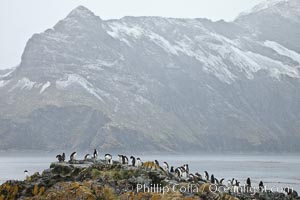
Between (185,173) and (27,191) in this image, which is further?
(185,173)

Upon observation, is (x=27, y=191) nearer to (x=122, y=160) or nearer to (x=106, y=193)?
(x=106, y=193)

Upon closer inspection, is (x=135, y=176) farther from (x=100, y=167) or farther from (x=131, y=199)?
(x=131, y=199)

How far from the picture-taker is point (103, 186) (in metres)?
39.1

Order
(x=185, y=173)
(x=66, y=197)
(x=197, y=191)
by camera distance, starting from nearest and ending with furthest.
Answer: (x=66, y=197)
(x=197, y=191)
(x=185, y=173)

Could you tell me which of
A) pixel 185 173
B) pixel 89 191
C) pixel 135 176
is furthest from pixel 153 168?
pixel 89 191

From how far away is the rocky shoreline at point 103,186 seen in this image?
123 feet

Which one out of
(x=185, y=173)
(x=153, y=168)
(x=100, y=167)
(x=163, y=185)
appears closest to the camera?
(x=163, y=185)

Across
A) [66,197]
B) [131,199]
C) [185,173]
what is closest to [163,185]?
[131,199]

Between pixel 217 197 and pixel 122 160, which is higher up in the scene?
pixel 122 160

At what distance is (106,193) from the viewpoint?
3766 cm

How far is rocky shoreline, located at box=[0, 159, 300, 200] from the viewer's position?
37562mm

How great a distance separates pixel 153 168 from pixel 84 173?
853 centimetres

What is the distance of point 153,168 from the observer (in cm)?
5003

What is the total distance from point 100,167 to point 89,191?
8989 millimetres
